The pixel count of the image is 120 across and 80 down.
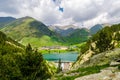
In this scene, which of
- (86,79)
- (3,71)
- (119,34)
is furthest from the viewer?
(119,34)

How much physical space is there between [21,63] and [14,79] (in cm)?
596

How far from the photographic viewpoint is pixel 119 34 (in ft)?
628

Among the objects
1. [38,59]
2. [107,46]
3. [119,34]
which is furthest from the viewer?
[119,34]

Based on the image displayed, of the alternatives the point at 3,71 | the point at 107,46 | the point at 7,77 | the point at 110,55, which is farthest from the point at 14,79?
the point at 107,46

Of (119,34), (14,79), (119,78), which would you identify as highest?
(119,34)

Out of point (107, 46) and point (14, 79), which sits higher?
point (107, 46)

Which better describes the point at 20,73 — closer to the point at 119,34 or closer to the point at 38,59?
the point at 38,59

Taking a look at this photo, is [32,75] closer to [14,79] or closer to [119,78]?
[14,79]

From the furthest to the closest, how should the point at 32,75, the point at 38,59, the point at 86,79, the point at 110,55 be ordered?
the point at 38,59 → the point at 32,75 → the point at 110,55 → the point at 86,79

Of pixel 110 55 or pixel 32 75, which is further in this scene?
pixel 32 75

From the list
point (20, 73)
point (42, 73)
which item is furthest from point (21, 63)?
point (42, 73)

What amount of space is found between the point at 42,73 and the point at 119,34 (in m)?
145

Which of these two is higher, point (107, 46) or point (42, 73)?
point (107, 46)

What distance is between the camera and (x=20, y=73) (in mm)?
52406
